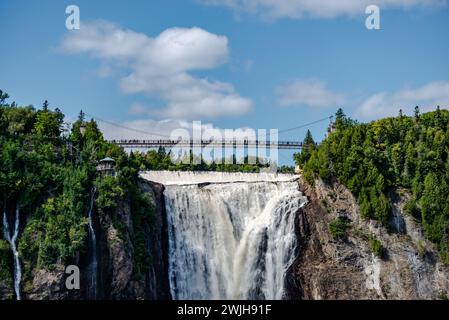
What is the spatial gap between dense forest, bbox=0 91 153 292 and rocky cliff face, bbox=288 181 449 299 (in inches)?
512

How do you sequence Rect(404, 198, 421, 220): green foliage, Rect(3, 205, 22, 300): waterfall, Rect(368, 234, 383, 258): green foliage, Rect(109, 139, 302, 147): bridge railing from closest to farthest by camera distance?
Rect(3, 205, 22, 300): waterfall → Rect(368, 234, 383, 258): green foliage → Rect(404, 198, 421, 220): green foliage → Rect(109, 139, 302, 147): bridge railing

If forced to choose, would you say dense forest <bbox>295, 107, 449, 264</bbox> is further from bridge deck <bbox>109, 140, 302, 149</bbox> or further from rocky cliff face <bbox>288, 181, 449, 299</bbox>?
bridge deck <bbox>109, 140, 302, 149</bbox>

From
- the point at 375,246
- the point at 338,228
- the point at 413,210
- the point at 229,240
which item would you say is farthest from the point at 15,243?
the point at 413,210

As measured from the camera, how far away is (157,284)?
181 ft

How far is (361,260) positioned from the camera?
198ft

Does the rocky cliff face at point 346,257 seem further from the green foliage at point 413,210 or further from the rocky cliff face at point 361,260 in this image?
the green foliage at point 413,210

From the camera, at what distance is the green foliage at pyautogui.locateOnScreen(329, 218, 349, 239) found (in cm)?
6100

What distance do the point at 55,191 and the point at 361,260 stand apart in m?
24.0

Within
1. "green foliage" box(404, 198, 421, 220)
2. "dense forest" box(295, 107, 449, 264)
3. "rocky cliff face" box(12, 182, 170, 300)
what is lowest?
"rocky cliff face" box(12, 182, 170, 300)

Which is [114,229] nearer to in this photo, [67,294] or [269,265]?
[67,294]

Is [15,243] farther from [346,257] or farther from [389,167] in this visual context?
[389,167]

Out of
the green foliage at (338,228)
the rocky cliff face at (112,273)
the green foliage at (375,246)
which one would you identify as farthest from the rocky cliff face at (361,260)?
the rocky cliff face at (112,273)

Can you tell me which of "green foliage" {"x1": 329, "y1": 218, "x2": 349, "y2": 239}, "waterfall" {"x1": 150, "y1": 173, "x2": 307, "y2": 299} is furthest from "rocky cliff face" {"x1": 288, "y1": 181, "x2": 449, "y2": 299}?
"waterfall" {"x1": 150, "y1": 173, "x2": 307, "y2": 299}

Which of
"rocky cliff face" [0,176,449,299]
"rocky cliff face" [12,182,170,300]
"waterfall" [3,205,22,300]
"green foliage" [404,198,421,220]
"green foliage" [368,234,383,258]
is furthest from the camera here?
"green foliage" [404,198,421,220]
